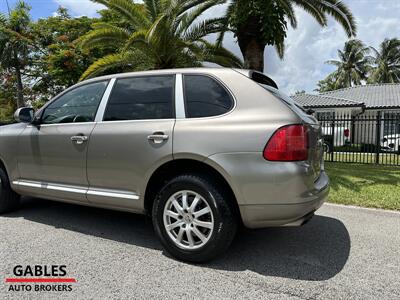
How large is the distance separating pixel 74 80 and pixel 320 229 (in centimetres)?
1771

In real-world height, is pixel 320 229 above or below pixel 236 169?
below

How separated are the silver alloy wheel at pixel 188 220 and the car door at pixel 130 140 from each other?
384 mm

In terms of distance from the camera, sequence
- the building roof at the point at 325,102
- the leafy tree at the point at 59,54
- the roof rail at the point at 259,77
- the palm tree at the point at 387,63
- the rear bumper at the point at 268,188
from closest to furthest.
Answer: the rear bumper at the point at 268,188
the roof rail at the point at 259,77
the leafy tree at the point at 59,54
the building roof at the point at 325,102
the palm tree at the point at 387,63

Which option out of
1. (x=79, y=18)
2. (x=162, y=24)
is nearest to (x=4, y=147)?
(x=162, y=24)

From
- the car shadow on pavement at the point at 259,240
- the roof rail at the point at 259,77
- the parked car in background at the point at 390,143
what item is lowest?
the parked car in background at the point at 390,143

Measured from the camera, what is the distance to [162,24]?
9.54 meters

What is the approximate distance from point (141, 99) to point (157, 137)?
58 centimetres

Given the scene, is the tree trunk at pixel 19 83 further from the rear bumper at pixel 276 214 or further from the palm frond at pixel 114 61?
the rear bumper at pixel 276 214

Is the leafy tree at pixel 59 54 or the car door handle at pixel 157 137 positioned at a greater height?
the leafy tree at pixel 59 54

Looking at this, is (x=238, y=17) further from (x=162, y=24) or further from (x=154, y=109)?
(x=154, y=109)

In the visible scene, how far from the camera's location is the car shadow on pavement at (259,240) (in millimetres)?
3301

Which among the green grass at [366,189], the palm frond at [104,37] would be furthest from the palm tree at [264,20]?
the green grass at [366,189]

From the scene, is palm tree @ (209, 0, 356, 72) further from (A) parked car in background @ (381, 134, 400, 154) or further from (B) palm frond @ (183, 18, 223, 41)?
(A) parked car in background @ (381, 134, 400, 154)

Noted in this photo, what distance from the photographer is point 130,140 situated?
3.59 meters
